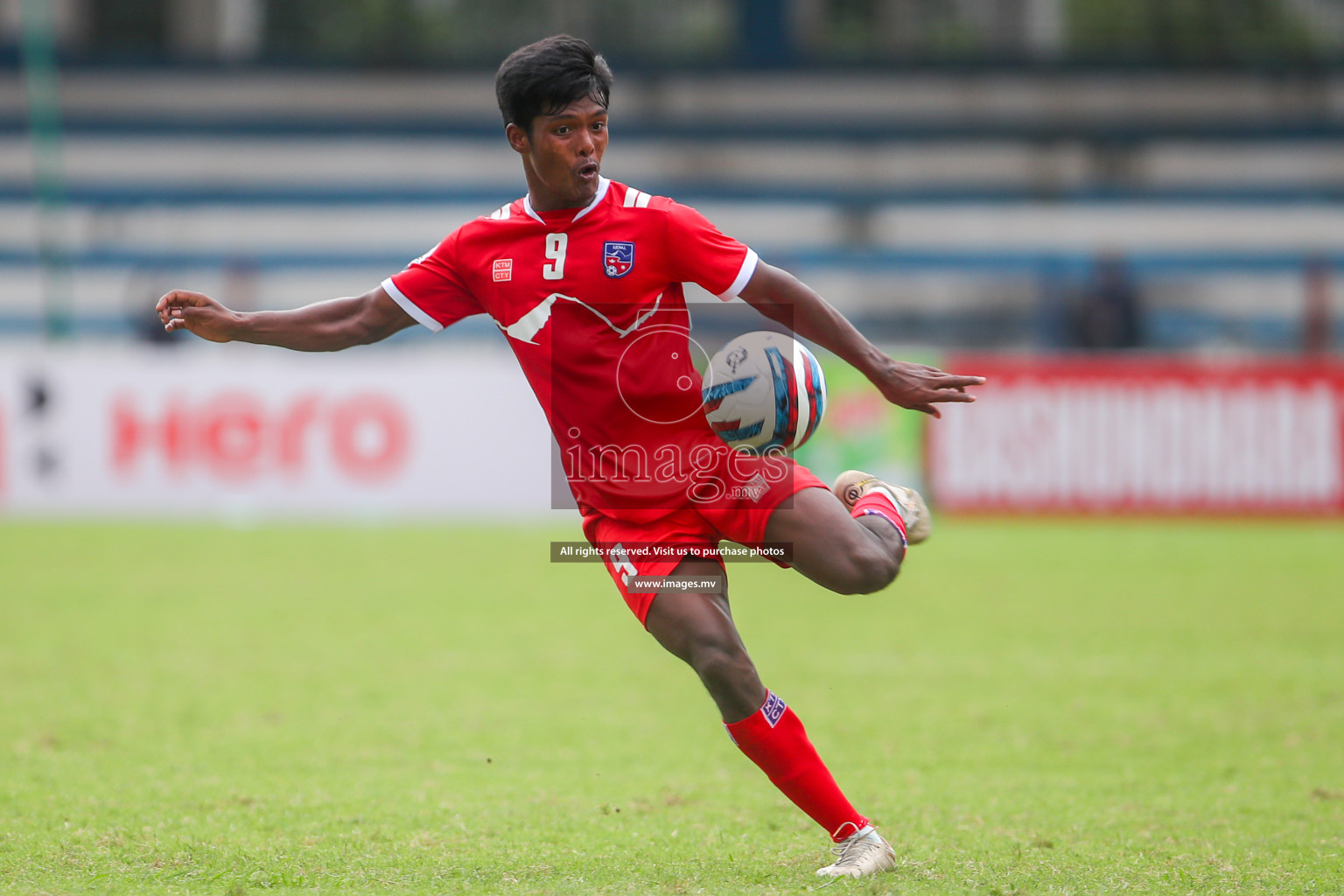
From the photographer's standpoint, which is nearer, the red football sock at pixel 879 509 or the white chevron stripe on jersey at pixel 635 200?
the white chevron stripe on jersey at pixel 635 200

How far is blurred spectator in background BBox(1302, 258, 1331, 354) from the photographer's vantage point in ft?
54.5

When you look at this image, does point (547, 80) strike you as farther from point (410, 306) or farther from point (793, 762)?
point (793, 762)

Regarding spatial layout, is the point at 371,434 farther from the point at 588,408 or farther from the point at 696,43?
the point at 696,43

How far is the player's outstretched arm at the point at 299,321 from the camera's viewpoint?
4.56 metres

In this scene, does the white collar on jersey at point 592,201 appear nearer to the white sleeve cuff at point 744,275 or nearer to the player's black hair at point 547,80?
the player's black hair at point 547,80

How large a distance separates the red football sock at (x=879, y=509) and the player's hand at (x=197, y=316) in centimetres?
212

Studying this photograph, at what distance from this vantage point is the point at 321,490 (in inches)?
564

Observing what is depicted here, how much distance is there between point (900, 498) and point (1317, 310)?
1519 cm

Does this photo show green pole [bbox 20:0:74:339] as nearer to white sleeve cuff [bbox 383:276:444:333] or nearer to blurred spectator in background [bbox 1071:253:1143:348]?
blurred spectator in background [bbox 1071:253:1143:348]

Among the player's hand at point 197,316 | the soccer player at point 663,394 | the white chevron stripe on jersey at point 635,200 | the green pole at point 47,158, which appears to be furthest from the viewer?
the green pole at point 47,158

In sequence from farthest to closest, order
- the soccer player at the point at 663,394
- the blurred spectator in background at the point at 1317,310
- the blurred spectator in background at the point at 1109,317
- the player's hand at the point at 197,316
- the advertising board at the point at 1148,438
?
the blurred spectator in background at the point at 1317,310, the blurred spectator in background at the point at 1109,317, the advertising board at the point at 1148,438, the player's hand at the point at 197,316, the soccer player at the point at 663,394

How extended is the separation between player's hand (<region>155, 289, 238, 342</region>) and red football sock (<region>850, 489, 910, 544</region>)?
2.12 m

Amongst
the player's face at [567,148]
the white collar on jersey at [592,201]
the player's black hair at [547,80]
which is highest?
the player's black hair at [547,80]

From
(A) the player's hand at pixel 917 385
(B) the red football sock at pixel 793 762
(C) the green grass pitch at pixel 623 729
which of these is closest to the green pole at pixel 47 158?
(C) the green grass pitch at pixel 623 729
